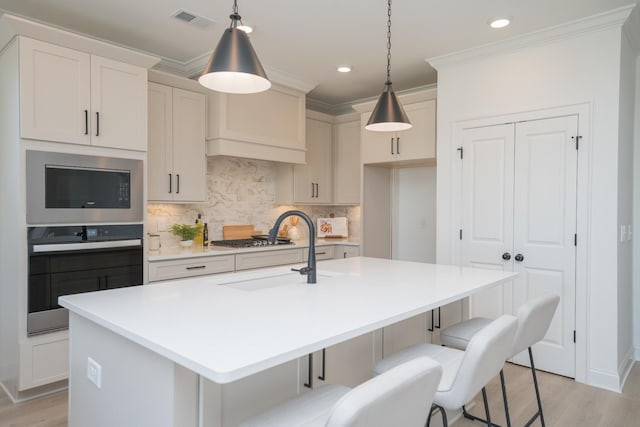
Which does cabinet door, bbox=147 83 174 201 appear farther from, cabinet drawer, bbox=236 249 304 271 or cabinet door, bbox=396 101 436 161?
cabinet door, bbox=396 101 436 161

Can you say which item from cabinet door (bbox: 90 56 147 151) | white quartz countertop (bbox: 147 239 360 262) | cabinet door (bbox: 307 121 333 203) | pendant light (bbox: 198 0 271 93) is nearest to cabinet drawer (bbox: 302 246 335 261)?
white quartz countertop (bbox: 147 239 360 262)

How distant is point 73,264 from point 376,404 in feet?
8.59

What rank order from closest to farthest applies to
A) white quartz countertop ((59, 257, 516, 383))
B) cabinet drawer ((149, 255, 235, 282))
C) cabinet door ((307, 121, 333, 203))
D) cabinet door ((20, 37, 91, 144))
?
1. white quartz countertop ((59, 257, 516, 383))
2. cabinet door ((20, 37, 91, 144))
3. cabinet drawer ((149, 255, 235, 282))
4. cabinet door ((307, 121, 333, 203))

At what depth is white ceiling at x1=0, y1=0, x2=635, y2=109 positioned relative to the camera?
2797mm

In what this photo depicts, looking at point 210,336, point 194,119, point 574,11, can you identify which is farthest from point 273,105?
point 210,336

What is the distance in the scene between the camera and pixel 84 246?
289cm

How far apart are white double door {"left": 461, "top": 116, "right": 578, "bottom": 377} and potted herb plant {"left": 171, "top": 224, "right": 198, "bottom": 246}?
2448 millimetres

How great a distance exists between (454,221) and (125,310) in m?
2.92

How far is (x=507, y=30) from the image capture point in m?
3.16

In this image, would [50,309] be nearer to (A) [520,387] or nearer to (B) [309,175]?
(B) [309,175]

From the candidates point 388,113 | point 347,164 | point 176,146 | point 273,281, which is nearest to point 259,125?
point 176,146

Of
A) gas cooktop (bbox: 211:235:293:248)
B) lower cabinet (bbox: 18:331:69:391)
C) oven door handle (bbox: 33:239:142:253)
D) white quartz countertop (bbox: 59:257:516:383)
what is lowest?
lower cabinet (bbox: 18:331:69:391)

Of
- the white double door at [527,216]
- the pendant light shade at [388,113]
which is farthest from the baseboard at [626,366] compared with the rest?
the pendant light shade at [388,113]

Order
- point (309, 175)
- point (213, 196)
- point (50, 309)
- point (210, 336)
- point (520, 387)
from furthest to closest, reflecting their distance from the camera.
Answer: point (309, 175)
point (213, 196)
point (520, 387)
point (50, 309)
point (210, 336)
